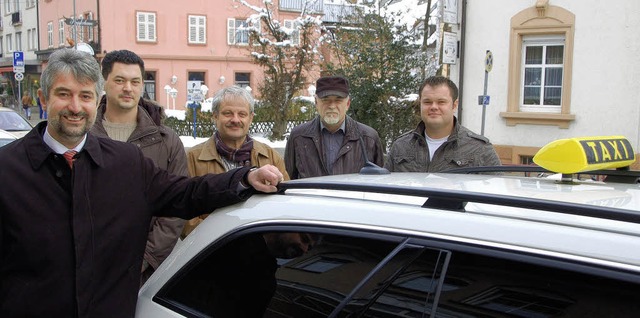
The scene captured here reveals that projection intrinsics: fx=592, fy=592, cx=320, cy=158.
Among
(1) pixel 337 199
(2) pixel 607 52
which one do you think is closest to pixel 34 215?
(1) pixel 337 199

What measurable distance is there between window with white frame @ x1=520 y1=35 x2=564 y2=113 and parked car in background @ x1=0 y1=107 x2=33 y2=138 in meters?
10.5

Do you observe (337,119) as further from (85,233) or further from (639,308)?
(639,308)

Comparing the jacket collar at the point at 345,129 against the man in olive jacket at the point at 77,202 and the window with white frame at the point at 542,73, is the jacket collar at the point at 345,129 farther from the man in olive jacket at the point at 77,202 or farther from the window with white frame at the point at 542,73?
the window with white frame at the point at 542,73

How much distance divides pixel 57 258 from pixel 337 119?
2468 millimetres

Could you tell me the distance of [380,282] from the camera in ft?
5.01

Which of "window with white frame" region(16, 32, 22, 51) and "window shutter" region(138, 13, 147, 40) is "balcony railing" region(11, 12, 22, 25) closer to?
"window with white frame" region(16, 32, 22, 51)

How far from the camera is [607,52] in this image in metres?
10.9

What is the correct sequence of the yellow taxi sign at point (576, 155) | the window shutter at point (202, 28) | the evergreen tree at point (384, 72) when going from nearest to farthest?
the yellow taxi sign at point (576, 155)
the evergreen tree at point (384, 72)
the window shutter at point (202, 28)

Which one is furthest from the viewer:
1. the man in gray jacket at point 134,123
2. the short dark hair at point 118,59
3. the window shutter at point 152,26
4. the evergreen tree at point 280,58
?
the window shutter at point 152,26

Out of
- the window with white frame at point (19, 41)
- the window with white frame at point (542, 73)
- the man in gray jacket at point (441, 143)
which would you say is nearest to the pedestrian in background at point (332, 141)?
the man in gray jacket at point (441, 143)

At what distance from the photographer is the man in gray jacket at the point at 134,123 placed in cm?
305

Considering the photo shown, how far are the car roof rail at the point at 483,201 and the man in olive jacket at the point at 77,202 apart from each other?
16.3 inches

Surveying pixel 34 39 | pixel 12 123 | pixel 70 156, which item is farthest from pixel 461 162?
pixel 34 39

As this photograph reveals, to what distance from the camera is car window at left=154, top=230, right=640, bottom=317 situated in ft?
4.23
